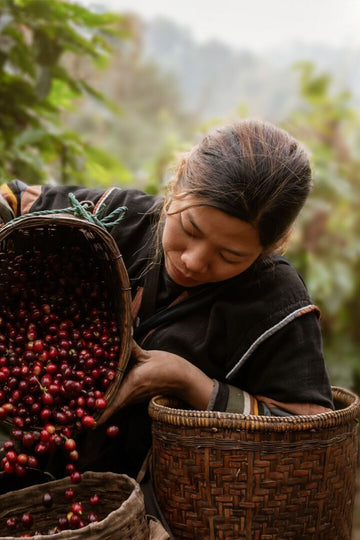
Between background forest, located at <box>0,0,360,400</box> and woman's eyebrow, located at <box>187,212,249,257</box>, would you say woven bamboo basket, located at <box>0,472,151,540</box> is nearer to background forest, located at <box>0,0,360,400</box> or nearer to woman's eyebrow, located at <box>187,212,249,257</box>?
woman's eyebrow, located at <box>187,212,249,257</box>

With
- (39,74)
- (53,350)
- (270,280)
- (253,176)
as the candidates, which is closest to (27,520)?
(53,350)

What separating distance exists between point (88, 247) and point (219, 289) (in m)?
0.47

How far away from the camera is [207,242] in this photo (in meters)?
1.63

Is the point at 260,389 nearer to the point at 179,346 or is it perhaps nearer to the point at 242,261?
the point at 179,346

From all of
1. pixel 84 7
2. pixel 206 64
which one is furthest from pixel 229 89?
pixel 84 7

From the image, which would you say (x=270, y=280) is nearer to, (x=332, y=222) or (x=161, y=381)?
(x=161, y=381)

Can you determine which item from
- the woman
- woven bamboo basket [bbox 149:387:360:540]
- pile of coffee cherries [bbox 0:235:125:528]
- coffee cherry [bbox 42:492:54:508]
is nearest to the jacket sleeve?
the woman

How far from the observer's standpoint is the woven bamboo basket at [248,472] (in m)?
1.46

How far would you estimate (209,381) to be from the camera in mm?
1721

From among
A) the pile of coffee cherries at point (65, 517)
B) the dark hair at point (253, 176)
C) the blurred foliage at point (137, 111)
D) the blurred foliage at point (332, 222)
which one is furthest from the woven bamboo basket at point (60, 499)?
the blurred foliage at point (137, 111)

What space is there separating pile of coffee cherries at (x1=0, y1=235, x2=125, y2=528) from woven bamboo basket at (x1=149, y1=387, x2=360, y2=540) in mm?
231

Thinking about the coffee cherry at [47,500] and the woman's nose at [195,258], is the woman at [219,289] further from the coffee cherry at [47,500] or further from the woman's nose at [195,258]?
the coffee cherry at [47,500]

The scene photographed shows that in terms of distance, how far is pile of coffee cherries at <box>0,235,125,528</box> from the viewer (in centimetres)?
153

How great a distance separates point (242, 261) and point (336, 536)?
838mm
